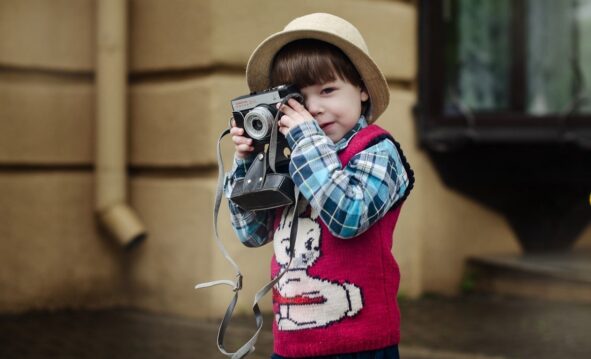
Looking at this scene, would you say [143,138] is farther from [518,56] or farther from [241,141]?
[241,141]

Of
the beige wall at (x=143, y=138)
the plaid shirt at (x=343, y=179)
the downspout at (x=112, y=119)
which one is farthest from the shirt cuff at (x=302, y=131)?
the downspout at (x=112, y=119)

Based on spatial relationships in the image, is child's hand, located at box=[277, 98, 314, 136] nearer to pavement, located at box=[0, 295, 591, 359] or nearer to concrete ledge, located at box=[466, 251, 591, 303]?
pavement, located at box=[0, 295, 591, 359]

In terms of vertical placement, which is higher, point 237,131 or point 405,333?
point 237,131

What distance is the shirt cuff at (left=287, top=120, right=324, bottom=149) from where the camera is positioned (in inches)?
85.6

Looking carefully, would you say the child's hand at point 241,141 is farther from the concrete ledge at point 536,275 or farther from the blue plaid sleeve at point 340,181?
the concrete ledge at point 536,275

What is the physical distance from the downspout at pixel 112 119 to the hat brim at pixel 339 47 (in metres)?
3.37

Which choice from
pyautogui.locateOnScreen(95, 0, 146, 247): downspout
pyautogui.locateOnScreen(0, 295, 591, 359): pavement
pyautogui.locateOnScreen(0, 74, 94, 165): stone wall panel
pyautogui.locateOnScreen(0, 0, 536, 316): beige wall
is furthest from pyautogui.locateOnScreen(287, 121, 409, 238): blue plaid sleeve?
pyautogui.locateOnScreen(0, 74, 94, 165): stone wall panel

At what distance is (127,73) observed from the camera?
5.79 metres

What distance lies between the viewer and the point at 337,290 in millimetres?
2207

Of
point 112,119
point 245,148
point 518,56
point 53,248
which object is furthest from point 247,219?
point 518,56

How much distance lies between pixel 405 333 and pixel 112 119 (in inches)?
87.5

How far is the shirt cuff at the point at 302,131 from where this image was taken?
217 centimetres

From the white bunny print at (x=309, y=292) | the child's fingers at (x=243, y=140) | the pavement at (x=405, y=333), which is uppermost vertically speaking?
the child's fingers at (x=243, y=140)

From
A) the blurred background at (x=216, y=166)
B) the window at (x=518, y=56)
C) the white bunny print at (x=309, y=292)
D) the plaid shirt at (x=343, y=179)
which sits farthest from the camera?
the window at (x=518, y=56)
